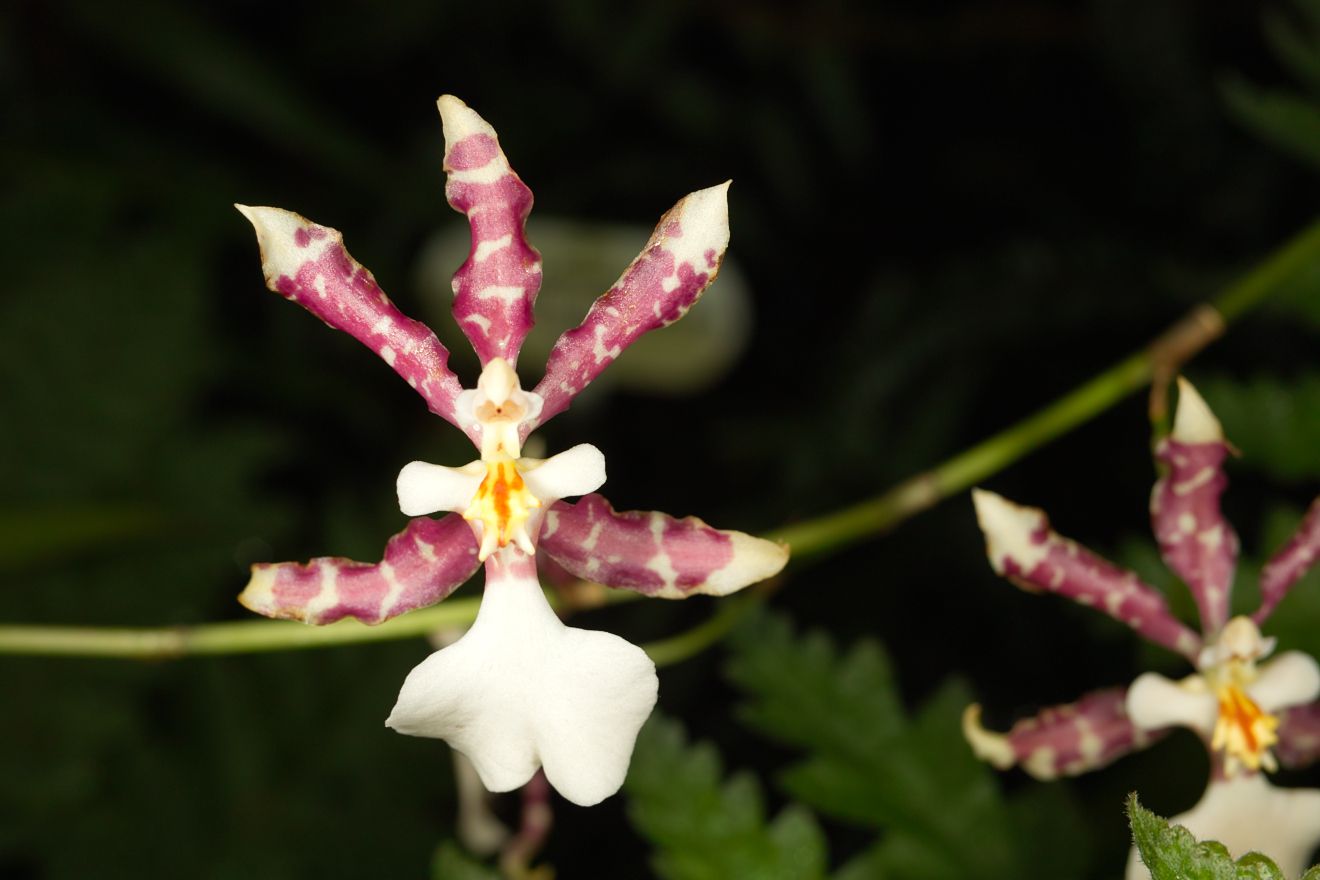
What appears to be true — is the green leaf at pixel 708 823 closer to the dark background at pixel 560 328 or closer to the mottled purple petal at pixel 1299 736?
the dark background at pixel 560 328

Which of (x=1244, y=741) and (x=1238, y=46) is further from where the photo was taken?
(x=1238, y=46)

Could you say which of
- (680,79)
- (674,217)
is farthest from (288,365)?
(674,217)

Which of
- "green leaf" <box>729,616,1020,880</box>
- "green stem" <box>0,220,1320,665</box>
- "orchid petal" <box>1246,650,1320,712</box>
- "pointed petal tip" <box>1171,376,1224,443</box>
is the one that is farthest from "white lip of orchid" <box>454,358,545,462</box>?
"orchid petal" <box>1246,650,1320,712</box>

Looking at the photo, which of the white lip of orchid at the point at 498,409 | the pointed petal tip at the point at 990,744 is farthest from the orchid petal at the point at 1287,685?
the white lip of orchid at the point at 498,409

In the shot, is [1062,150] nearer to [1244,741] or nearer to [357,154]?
[357,154]

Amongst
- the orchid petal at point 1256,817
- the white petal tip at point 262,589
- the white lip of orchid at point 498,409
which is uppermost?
the white lip of orchid at point 498,409
